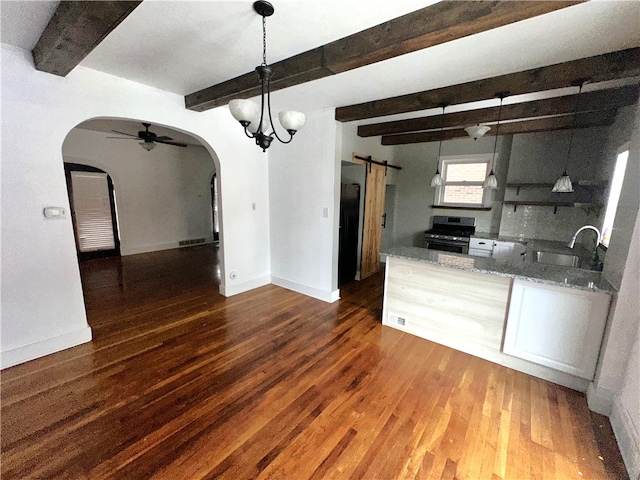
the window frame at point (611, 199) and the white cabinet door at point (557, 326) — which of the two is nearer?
the white cabinet door at point (557, 326)

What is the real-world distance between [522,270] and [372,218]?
2708 millimetres

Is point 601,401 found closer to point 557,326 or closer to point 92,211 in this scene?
point 557,326

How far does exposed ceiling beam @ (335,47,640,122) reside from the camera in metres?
1.98

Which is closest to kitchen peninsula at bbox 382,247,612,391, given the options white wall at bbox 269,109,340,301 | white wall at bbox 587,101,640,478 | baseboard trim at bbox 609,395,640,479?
white wall at bbox 587,101,640,478

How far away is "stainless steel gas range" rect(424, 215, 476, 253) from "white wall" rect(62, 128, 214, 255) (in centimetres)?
621

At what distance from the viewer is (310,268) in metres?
3.98

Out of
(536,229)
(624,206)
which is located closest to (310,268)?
(624,206)

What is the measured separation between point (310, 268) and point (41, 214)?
2957mm

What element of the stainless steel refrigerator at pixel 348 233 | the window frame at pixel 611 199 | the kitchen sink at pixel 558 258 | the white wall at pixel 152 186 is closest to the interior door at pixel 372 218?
the stainless steel refrigerator at pixel 348 233

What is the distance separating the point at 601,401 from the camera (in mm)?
1910

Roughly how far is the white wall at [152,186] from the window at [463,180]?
6.28 m

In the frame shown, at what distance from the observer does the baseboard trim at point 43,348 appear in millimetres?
2240

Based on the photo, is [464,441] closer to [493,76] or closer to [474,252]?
[493,76]

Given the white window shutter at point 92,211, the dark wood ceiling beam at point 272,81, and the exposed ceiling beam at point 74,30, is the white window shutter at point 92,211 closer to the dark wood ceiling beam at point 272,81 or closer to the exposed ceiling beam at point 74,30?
the dark wood ceiling beam at point 272,81
